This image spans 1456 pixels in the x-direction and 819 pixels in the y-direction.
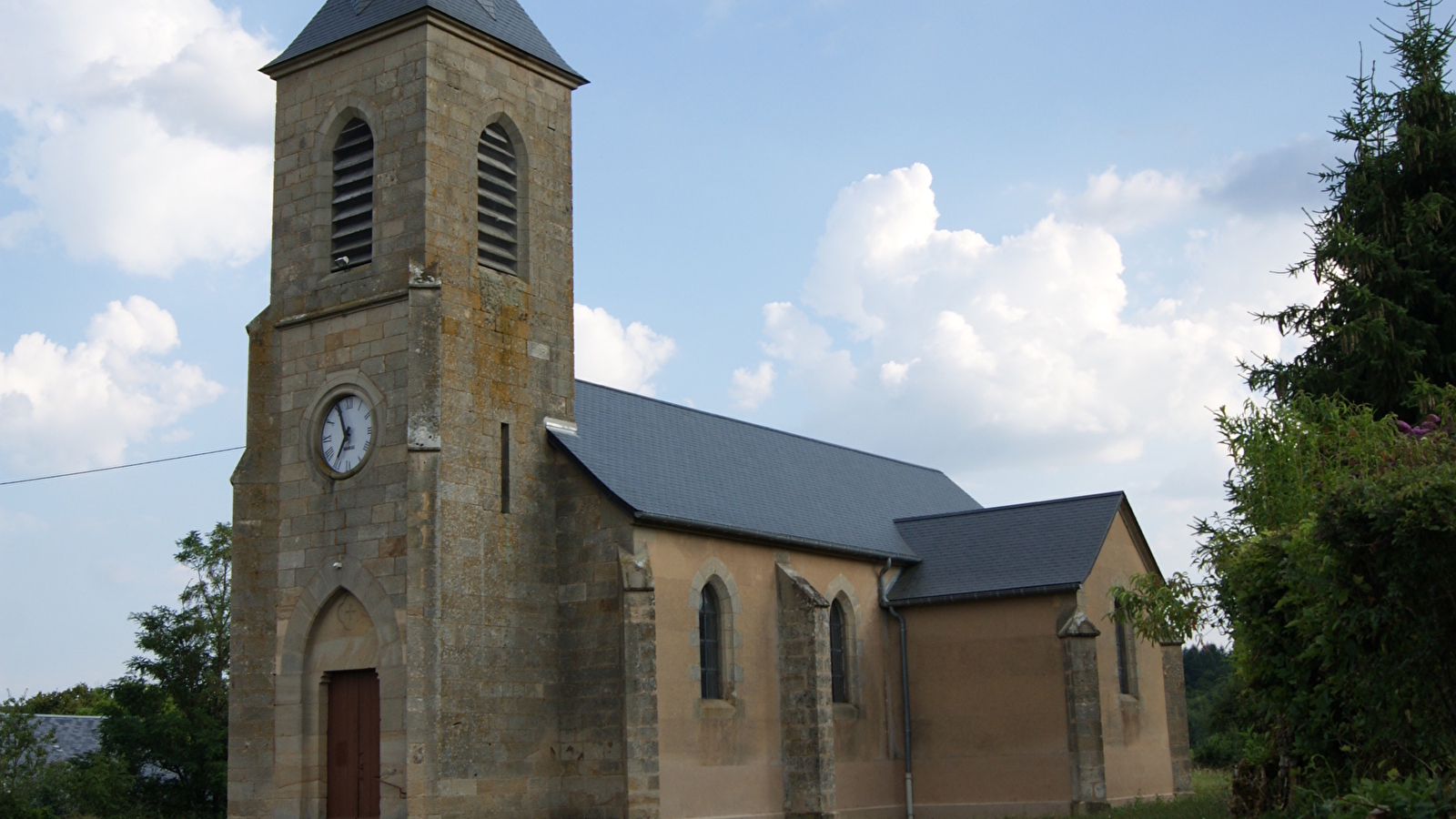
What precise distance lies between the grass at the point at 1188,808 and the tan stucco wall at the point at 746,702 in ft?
15.4

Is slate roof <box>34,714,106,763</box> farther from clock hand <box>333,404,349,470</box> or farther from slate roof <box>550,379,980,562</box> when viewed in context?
clock hand <box>333,404,349,470</box>

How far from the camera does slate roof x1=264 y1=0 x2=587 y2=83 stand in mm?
21359

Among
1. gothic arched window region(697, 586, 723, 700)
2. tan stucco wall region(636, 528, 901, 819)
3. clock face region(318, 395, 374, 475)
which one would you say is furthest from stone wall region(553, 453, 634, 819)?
clock face region(318, 395, 374, 475)

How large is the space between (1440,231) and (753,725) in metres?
14.7

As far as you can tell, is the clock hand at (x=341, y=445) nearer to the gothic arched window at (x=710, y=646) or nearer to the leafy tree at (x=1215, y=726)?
the gothic arched window at (x=710, y=646)

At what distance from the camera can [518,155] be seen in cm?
2231

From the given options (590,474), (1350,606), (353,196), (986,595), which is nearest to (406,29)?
(353,196)

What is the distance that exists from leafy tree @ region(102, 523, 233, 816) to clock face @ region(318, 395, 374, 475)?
17.3 metres

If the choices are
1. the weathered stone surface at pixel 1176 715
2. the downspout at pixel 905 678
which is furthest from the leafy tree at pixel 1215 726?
the downspout at pixel 905 678

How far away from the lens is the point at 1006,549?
90.5 feet

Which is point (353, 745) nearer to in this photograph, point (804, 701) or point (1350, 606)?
point (804, 701)

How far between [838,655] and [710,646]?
4364mm

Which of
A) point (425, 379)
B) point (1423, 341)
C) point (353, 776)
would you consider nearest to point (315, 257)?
point (425, 379)

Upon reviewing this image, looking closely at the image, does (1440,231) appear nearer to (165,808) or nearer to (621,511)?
(621,511)
